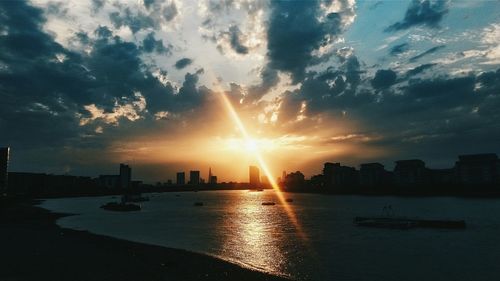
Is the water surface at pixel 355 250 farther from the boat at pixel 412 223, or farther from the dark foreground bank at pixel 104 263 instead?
the dark foreground bank at pixel 104 263

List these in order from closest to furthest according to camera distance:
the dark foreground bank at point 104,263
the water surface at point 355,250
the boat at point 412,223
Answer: the dark foreground bank at point 104,263 → the water surface at point 355,250 → the boat at point 412,223

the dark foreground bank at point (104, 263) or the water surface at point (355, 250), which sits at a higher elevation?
the dark foreground bank at point (104, 263)

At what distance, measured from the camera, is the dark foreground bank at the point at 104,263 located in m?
32.8

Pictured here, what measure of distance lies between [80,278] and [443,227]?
7406 cm

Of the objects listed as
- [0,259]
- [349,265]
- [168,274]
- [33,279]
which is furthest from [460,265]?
[0,259]

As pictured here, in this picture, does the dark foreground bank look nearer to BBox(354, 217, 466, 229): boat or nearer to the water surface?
the water surface

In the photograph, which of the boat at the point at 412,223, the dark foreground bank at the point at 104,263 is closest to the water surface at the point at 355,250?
the boat at the point at 412,223

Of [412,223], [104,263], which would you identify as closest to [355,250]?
[104,263]

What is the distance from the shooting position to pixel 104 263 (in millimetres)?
38438

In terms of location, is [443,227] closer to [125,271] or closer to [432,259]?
[432,259]

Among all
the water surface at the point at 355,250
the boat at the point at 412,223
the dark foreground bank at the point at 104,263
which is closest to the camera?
the dark foreground bank at the point at 104,263

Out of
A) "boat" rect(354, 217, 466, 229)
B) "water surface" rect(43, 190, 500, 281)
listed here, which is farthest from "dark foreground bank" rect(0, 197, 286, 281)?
"boat" rect(354, 217, 466, 229)

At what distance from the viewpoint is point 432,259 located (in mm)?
47375

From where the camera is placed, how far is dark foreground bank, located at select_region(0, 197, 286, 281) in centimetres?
3284
